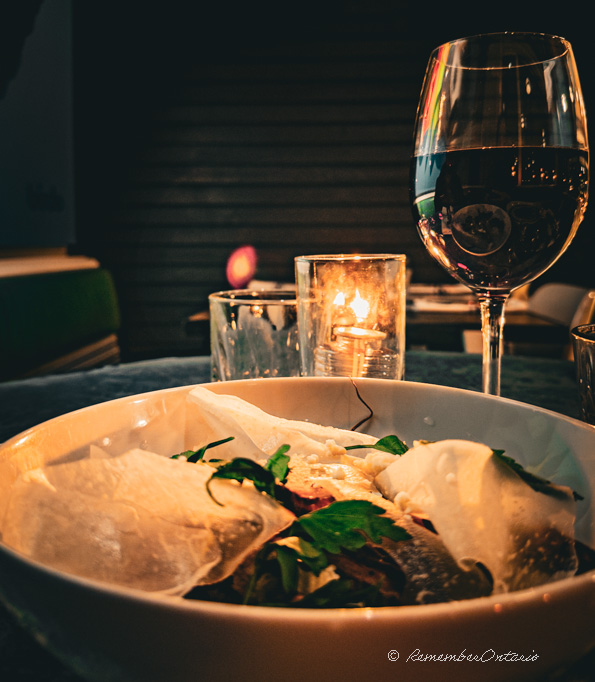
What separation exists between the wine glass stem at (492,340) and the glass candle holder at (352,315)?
0.12 m

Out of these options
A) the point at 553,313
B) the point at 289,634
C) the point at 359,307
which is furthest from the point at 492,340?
the point at 553,313

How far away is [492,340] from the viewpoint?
0.57 meters

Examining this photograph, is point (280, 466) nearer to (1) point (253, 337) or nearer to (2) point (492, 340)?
(2) point (492, 340)

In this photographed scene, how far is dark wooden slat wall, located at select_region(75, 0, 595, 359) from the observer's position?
4.59 meters

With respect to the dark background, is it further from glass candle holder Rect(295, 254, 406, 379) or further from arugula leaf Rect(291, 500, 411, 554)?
arugula leaf Rect(291, 500, 411, 554)

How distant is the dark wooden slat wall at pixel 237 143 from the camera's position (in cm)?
459

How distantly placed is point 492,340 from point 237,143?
4.55 meters

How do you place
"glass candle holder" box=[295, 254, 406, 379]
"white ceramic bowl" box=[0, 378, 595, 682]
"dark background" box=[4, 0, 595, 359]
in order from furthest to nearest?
"dark background" box=[4, 0, 595, 359], "glass candle holder" box=[295, 254, 406, 379], "white ceramic bowl" box=[0, 378, 595, 682]

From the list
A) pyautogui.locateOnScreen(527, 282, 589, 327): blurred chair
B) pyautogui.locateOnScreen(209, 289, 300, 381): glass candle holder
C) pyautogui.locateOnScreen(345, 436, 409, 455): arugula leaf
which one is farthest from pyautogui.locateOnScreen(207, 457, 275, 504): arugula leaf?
pyautogui.locateOnScreen(527, 282, 589, 327): blurred chair

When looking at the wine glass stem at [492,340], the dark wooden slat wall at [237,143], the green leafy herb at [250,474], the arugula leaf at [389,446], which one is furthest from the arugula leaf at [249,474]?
the dark wooden slat wall at [237,143]

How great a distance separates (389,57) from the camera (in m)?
4.59

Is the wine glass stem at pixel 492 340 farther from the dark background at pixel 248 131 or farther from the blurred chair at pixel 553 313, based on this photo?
the dark background at pixel 248 131

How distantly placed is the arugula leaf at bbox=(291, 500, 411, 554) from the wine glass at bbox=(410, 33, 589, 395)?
Result: 13.4 inches

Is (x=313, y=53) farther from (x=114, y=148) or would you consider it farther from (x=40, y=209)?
(x=40, y=209)
